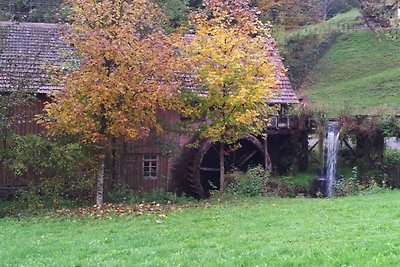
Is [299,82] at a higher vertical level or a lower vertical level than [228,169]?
higher

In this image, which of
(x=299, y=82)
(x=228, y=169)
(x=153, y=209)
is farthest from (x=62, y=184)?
(x=299, y=82)

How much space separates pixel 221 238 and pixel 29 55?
15005mm

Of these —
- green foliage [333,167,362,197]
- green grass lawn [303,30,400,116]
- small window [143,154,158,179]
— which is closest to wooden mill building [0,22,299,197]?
small window [143,154,158,179]

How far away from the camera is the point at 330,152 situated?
97.0 feet

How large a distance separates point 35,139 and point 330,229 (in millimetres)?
10711

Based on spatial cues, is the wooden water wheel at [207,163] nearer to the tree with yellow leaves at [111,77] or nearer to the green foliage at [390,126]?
the green foliage at [390,126]

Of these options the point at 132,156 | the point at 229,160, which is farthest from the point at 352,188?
the point at 132,156

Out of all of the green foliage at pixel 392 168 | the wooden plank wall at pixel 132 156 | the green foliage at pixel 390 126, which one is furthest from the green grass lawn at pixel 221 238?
the green foliage at pixel 390 126

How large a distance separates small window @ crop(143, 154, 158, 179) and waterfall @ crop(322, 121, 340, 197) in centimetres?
809

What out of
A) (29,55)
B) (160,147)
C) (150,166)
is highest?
(29,55)

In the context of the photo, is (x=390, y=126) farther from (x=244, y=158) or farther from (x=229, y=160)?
(x=229, y=160)

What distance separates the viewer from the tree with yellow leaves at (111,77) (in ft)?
62.3

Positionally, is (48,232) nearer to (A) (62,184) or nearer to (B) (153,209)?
(B) (153,209)

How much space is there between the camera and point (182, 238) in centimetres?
1279
